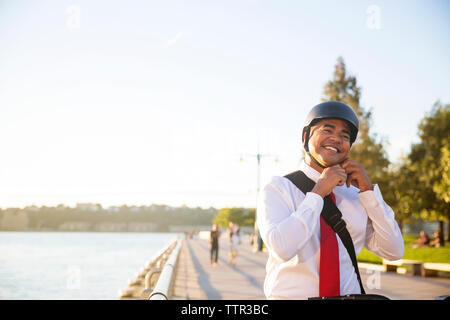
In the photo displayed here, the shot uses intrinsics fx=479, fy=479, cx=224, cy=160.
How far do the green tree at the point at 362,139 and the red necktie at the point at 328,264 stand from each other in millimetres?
31758

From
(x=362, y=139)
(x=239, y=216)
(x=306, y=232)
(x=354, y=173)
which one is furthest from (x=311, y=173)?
(x=239, y=216)

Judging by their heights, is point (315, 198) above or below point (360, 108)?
below

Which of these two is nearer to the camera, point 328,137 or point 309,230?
point 309,230

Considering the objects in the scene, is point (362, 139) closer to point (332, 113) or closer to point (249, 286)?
point (249, 286)

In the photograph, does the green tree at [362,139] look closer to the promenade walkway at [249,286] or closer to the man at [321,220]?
the promenade walkway at [249,286]

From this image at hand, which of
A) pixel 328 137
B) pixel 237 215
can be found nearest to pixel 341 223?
pixel 328 137

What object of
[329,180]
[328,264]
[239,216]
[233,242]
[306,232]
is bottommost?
[239,216]

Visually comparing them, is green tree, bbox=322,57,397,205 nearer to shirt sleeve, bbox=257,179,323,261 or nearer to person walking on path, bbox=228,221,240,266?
person walking on path, bbox=228,221,240,266

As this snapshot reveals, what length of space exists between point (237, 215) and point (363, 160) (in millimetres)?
81256

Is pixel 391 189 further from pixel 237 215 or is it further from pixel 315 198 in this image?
pixel 237 215

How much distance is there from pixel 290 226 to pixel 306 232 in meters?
0.08

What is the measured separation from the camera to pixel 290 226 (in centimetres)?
198

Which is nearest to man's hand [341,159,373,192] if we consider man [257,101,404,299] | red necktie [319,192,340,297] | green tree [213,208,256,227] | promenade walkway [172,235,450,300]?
man [257,101,404,299]
